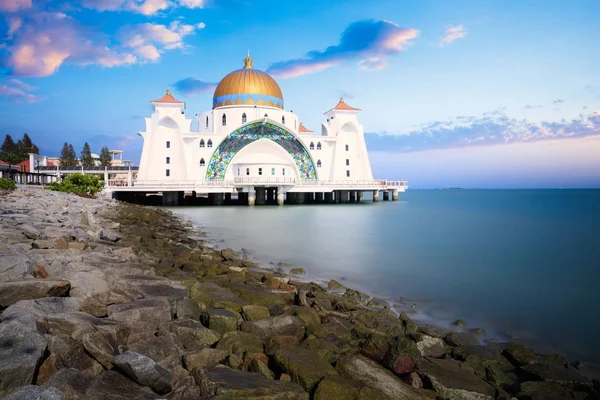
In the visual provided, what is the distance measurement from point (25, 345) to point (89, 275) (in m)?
1.83

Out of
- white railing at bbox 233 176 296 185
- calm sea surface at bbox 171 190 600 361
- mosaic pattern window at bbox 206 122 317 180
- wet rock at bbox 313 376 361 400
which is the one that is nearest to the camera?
wet rock at bbox 313 376 361 400

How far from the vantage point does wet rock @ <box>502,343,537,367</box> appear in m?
4.87

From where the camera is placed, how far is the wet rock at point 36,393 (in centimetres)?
275

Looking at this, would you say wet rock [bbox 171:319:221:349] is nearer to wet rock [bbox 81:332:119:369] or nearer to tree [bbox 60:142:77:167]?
wet rock [bbox 81:332:119:369]

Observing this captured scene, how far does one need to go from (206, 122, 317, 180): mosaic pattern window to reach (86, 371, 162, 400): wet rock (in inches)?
1356

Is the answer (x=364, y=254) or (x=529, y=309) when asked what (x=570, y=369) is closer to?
(x=529, y=309)

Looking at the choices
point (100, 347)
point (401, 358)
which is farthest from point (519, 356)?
point (100, 347)

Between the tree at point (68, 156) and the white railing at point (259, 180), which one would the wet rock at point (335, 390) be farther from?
the tree at point (68, 156)

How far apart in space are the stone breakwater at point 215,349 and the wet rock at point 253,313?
1cm

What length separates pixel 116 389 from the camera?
319 cm

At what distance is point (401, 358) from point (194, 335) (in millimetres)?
1941

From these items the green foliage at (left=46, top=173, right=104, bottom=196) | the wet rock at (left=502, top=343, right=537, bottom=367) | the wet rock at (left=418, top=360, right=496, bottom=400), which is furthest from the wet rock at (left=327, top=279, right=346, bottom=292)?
the green foliage at (left=46, top=173, right=104, bottom=196)

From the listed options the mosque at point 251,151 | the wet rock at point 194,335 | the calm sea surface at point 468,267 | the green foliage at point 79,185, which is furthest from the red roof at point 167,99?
the wet rock at point 194,335

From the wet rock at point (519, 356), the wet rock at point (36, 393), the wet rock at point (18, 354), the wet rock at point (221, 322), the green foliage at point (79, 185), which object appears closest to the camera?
the wet rock at point (36, 393)
